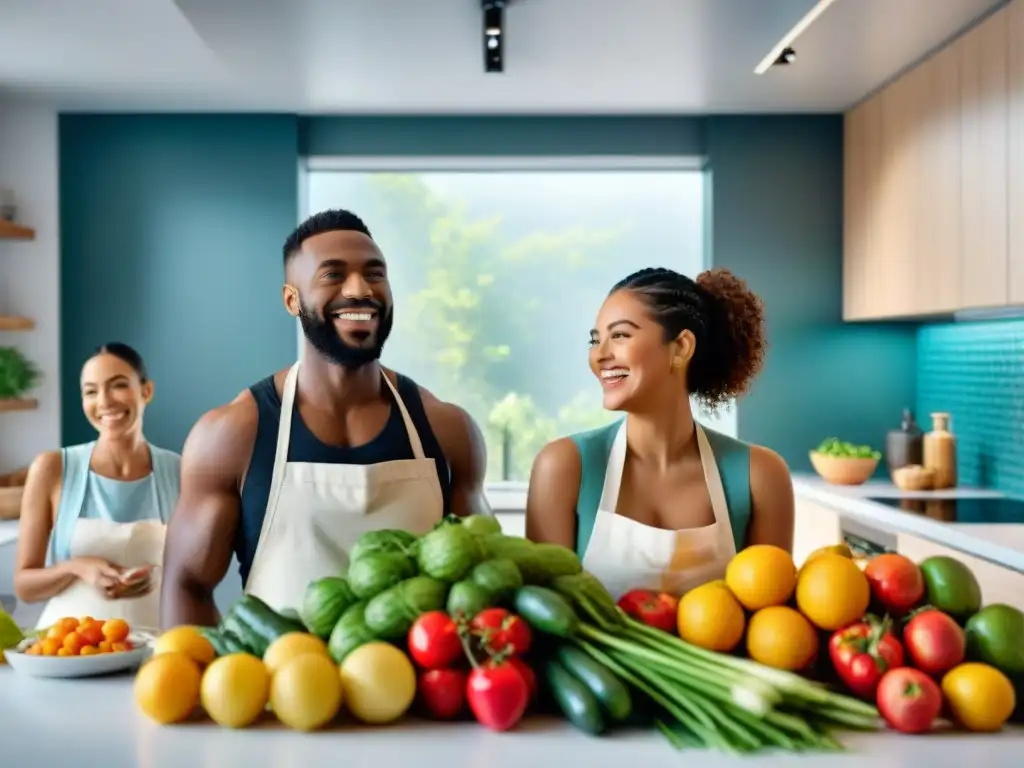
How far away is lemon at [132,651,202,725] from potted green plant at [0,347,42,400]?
3.55 metres

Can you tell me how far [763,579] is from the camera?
1.30 meters

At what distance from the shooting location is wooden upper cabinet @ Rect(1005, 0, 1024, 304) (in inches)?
125

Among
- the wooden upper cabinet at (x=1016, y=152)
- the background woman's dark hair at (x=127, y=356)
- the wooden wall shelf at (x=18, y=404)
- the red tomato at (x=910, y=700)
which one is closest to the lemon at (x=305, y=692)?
the red tomato at (x=910, y=700)

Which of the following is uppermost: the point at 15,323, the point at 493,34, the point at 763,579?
the point at 493,34

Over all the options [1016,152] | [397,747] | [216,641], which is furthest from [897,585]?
[1016,152]

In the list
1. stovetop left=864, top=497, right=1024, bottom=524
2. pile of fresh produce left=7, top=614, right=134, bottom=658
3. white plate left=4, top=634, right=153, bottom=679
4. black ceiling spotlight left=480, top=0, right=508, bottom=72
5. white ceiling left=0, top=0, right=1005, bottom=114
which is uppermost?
white ceiling left=0, top=0, right=1005, bottom=114

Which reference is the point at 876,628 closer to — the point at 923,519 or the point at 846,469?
the point at 923,519

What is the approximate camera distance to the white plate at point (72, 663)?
4.56 ft

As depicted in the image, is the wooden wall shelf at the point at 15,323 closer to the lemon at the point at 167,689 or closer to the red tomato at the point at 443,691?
the lemon at the point at 167,689

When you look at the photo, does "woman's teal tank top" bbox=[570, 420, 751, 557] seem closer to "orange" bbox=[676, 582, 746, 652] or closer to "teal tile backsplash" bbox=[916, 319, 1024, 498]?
"orange" bbox=[676, 582, 746, 652]

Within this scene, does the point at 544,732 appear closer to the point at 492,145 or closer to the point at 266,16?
the point at 266,16

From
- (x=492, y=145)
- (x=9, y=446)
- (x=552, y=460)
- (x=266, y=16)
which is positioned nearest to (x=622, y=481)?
(x=552, y=460)

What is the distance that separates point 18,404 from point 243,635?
11.9 feet

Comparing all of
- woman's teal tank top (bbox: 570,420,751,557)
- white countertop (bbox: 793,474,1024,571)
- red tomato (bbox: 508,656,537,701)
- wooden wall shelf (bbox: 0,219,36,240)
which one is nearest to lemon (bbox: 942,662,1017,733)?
red tomato (bbox: 508,656,537,701)
